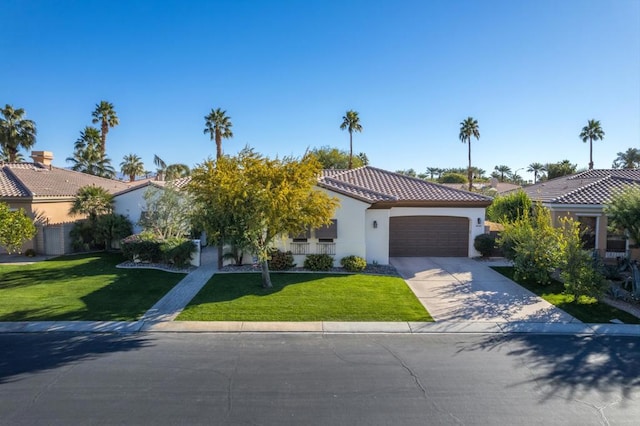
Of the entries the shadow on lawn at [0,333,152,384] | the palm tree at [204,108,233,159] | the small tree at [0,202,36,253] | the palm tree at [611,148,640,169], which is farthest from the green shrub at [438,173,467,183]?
the shadow on lawn at [0,333,152,384]

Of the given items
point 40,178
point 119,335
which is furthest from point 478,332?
point 40,178

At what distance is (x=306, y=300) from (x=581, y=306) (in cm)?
901

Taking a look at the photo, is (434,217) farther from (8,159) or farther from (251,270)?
(8,159)

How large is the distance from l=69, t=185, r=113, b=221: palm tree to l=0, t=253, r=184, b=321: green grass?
3467mm

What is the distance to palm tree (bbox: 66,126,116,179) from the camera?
3947 cm

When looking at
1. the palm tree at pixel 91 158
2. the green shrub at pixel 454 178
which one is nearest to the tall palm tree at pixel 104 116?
A: the palm tree at pixel 91 158

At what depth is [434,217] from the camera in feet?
68.4

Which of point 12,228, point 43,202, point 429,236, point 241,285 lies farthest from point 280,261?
point 43,202

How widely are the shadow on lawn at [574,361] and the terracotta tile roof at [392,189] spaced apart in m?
9.16

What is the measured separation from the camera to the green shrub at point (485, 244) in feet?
65.6

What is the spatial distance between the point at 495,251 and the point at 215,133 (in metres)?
32.3

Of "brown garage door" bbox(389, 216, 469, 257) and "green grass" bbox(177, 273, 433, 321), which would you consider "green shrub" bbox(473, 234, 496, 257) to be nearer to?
"brown garage door" bbox(389, 216, 469, 257)

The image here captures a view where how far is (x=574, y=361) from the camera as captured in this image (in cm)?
866

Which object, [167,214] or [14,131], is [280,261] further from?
[14,131]
